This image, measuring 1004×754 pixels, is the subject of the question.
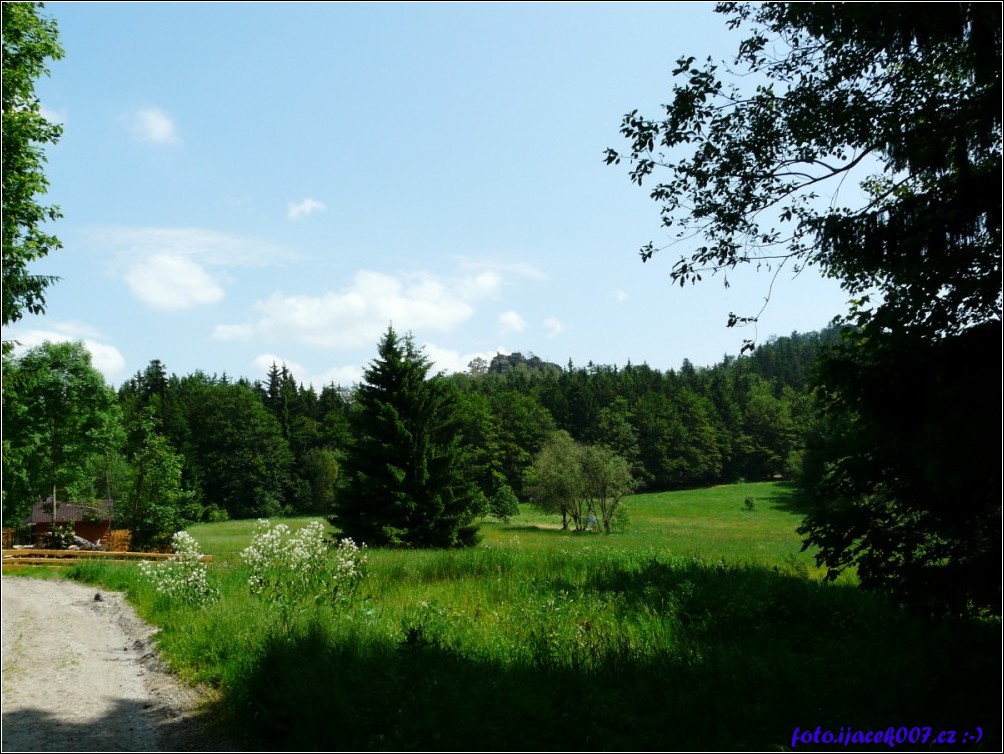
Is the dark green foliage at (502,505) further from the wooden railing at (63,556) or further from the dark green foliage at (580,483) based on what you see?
the wooden railing at (63,556)

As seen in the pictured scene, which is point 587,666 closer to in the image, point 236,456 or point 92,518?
point 92,518

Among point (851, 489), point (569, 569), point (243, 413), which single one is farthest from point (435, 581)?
point (243, 413)

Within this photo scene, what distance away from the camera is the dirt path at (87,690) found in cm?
593

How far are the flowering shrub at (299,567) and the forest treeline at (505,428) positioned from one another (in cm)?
5345

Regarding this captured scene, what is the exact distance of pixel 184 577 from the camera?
38.1ft

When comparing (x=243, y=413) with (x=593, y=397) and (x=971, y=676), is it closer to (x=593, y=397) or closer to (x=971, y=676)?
(x=593, y=397)

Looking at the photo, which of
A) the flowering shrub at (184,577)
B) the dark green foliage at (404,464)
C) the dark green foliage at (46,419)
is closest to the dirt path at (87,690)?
the flowering shrub at (184,577)

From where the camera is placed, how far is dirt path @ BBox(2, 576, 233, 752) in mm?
5930

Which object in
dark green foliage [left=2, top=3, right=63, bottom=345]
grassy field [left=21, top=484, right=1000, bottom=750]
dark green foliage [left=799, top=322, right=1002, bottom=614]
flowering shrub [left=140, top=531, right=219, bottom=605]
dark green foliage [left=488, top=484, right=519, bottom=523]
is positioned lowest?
dark green foliage [left=488, top=484, right=519, bottom=523]

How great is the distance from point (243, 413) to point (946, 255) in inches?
3010

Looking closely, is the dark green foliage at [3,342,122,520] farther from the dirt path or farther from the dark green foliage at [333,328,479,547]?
the dark green foliage at [333,328,479,547]

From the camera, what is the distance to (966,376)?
17.0ft

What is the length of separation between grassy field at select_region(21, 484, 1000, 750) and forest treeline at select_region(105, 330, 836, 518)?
5357 cm

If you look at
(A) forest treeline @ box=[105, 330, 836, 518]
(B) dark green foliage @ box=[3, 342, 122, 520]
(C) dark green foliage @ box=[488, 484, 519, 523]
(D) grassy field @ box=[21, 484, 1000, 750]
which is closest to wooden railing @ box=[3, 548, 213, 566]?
(B) dark green foliage @ box=[3, 342, 122, 520]
